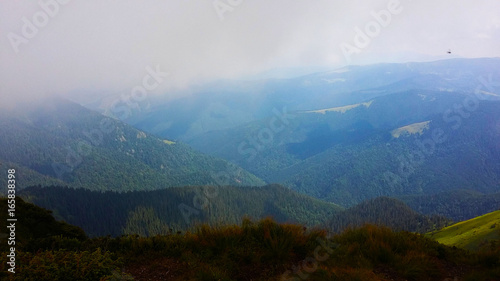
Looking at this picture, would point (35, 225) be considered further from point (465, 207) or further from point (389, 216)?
point (465, 207)

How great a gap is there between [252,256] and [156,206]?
14468cm

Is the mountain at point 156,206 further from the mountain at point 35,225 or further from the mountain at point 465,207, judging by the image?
the mountain at point 35,225

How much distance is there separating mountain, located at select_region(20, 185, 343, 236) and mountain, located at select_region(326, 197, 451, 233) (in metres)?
27.1

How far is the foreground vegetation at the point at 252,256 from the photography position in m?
7.51

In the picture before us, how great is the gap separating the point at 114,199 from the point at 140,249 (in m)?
158

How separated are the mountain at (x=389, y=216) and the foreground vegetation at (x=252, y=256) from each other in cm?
11597

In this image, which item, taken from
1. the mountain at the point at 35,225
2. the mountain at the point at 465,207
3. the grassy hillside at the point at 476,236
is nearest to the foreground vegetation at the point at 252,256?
the mountain at the point at 35,225

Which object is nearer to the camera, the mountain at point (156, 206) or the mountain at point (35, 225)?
the mountain at point (35, 225)

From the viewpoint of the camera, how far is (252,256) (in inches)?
348

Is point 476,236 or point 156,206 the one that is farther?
point 156,206

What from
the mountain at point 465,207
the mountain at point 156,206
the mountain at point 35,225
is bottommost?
the mountain at point 465,207

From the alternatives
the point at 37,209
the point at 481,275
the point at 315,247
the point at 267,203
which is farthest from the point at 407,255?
the point at 267,203

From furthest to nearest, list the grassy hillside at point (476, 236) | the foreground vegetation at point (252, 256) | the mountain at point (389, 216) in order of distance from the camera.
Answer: the mountain at point (389, 216) → the grassy hillside at point (476, 236) → the foreground vegetation at point (252, 256)

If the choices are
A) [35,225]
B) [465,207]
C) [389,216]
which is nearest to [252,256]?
[35,225]
